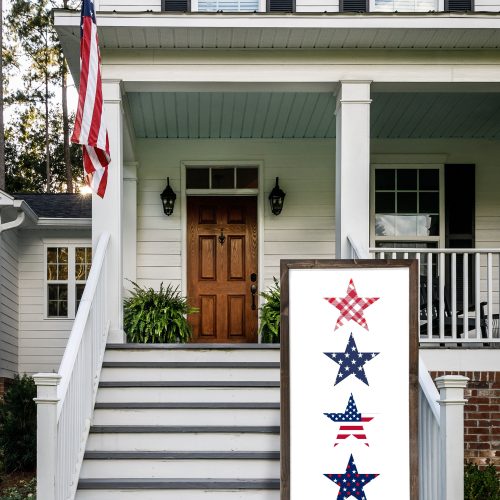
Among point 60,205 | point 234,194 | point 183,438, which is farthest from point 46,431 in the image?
point 60,205

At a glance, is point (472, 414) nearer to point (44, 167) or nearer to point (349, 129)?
point (349, 129)

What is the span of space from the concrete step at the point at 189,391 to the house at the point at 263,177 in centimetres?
2

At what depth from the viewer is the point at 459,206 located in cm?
983

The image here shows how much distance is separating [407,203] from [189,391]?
171 inches

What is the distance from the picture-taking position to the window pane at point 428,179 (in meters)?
9.92

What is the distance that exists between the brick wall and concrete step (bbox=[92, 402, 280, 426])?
1.67 meters

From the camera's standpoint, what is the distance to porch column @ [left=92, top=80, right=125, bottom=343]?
7.35 metres

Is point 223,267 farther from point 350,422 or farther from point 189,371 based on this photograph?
point 350,422

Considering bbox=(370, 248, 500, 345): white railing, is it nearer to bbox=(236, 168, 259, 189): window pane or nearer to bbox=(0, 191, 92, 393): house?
bbox=(236, 168, 259, 189): window pane

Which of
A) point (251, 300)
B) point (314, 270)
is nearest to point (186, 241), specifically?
point (251, 300)

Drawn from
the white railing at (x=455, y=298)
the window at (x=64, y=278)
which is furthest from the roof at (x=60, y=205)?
the white railing at (x=455, y=298)

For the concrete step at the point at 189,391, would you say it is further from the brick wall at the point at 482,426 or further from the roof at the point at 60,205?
the roof at the point at 60,205

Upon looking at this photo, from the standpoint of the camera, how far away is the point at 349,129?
753 centimetres

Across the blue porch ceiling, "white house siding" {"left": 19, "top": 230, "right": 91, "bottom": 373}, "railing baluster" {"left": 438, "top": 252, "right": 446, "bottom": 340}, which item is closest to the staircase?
"railing baluster" {"left": 438, "top": 252, "right": 446, "bottom": 340}
